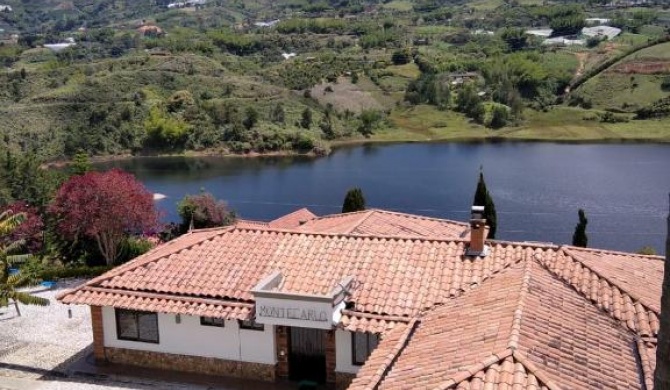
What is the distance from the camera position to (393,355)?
575 inches

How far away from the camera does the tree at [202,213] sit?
3741 cm

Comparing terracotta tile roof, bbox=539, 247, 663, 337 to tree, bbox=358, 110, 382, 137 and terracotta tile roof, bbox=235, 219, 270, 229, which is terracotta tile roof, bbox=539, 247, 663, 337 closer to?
terracotta tile roof, bbox=235, 219, 270, 229

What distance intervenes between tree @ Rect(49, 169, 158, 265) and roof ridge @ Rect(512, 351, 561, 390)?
21803mm

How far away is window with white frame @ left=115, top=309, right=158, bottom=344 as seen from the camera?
1969cm

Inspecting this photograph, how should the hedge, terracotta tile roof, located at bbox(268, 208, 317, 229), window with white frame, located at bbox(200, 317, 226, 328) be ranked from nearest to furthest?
window with white frame, located at bbox(200, 317, 226, 328) → the hedge → terracotta tile roof, located at bbox(268, 208, 317, 229)

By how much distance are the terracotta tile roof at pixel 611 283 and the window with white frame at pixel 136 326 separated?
10562 mm

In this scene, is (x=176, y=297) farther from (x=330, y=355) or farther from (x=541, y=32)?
(x=541, y=32)

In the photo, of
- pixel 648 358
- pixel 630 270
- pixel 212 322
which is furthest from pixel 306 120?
pixel 648 358

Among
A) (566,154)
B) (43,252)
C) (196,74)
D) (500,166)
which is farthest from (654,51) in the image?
(43,252)

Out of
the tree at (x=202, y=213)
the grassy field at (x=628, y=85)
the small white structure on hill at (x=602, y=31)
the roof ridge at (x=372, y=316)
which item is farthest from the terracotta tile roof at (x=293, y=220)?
the small white structure on hill at (x=602, y=31)

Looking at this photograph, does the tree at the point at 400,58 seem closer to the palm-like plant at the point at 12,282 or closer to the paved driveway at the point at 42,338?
the paved driveway at the point at 42,338

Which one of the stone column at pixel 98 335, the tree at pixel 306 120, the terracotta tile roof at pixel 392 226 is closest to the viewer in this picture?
the stone column at pixel 98 335

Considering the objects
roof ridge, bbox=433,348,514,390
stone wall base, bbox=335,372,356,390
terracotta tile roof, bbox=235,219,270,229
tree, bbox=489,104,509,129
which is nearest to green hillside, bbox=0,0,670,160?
tree, bbox=489,104,509,129

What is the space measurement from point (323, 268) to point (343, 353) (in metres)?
2.38
